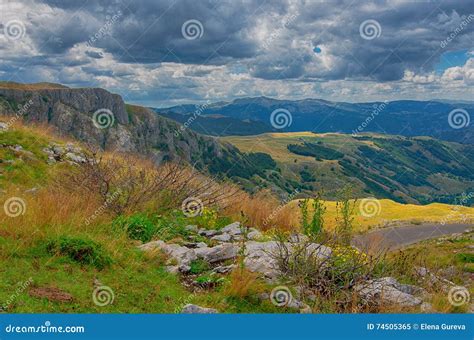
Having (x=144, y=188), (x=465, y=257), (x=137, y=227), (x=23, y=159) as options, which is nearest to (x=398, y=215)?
(x=465, y=257)

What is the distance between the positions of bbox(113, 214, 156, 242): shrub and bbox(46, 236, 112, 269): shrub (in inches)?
74.9

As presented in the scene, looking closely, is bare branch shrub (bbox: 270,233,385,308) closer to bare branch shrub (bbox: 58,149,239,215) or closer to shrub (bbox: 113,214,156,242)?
shrub (bbox: 113,214,156,242)

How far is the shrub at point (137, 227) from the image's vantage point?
34.9 feet

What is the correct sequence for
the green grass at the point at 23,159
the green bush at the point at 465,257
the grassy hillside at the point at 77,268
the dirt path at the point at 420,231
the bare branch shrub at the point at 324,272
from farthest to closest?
the dirt path at the point at 420,231, the green bush at the point at 465,257, the green grass at the point at 23,159, the bare branch shrub at the point at 324,272, the grassy hillside at the point at 77,268

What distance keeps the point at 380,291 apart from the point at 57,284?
236 inches

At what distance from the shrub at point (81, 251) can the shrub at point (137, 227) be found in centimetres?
190

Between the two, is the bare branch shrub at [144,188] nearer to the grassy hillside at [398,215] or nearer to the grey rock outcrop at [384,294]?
the grey rock outcrop at [384,294]

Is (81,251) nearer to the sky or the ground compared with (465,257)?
nearer to the ground

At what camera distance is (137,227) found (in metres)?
10.9

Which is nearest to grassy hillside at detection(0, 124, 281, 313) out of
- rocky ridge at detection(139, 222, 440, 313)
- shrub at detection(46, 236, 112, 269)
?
shrub at detection(46, 236, 112, 269)

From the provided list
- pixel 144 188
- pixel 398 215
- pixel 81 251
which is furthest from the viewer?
pixel 398 215

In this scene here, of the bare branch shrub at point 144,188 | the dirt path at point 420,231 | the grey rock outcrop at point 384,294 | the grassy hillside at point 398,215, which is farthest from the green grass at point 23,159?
the grassy hillside at point 398,215

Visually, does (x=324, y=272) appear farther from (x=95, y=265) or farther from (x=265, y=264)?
A: (x=95, y=265)

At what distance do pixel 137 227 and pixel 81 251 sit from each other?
2.40 m
